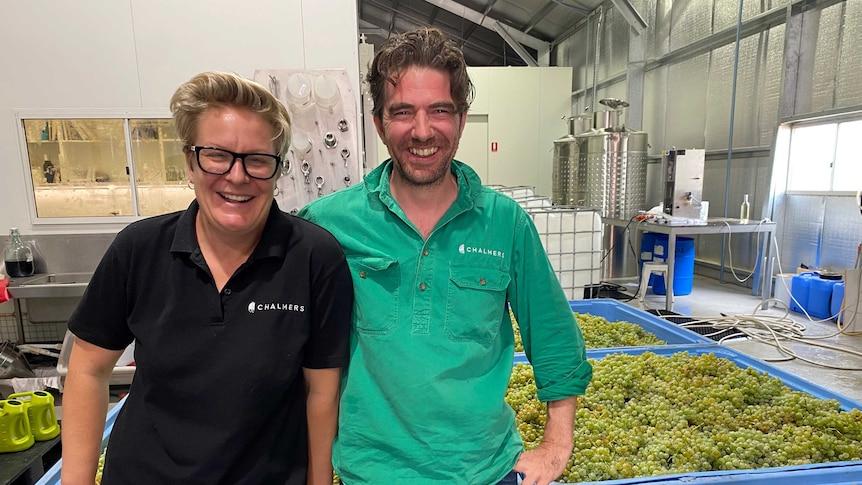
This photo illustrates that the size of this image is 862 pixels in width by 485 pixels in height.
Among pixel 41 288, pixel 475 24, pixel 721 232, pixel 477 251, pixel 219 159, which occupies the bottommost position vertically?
pixel 41 288

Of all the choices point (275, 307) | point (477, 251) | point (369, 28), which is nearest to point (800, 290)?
point (477, 251)

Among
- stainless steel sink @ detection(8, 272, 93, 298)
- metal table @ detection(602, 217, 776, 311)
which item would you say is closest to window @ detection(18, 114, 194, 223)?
stainless steel sink @ detection(8, 272, 93, 298)

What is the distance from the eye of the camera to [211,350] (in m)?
0.86

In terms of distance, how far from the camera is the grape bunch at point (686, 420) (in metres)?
1.44

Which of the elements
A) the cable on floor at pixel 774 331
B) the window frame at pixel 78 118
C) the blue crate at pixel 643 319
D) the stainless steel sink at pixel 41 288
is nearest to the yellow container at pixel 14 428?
the stainless steel sink at pixel 41 288

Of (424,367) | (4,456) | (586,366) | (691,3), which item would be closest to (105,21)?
(4,456)

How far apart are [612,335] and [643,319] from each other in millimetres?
358

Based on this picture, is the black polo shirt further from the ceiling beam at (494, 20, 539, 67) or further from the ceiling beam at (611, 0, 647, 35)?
the ceiling beam at (494, 20, 539, 67)

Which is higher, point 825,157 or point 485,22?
point 485,22

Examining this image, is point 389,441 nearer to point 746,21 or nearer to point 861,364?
point 861,364

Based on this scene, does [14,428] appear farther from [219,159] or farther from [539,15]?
[539,15]

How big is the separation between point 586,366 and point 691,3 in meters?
5.69

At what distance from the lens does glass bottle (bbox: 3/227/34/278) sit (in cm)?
279

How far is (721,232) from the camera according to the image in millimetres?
3951
